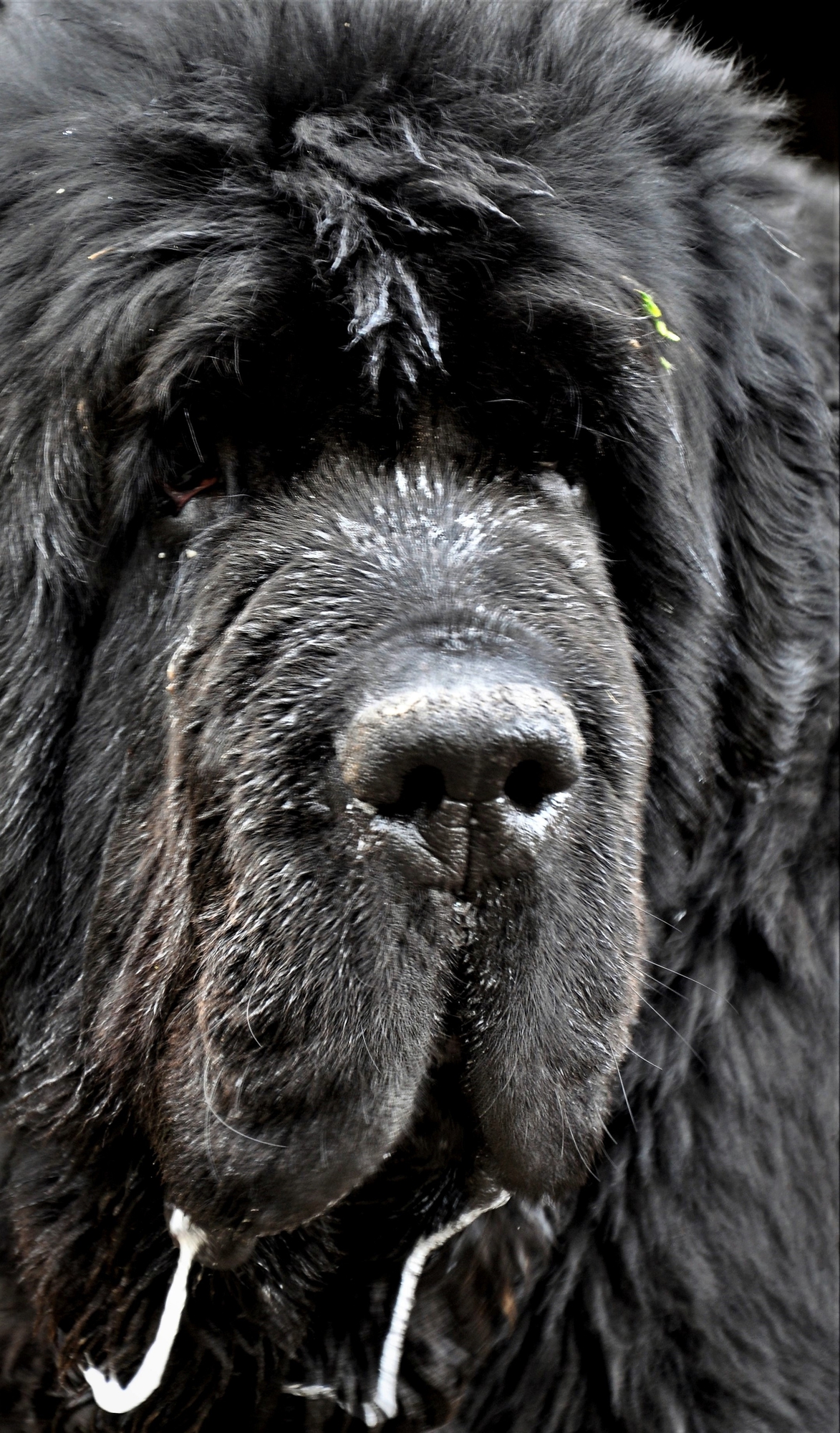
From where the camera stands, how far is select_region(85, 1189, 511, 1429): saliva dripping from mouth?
2.04 meters

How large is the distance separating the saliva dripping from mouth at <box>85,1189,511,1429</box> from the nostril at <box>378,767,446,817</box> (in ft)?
2.12

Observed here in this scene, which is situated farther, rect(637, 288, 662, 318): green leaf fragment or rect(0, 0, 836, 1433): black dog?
rect(637, 288, 662, 318): green leaf fragment

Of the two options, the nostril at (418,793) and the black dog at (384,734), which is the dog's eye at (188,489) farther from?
the nostril at (418,793)

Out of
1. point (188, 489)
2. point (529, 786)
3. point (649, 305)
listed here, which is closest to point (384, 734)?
point (529, 786)

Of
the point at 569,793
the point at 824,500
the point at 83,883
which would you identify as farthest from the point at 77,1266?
the point at 824,500

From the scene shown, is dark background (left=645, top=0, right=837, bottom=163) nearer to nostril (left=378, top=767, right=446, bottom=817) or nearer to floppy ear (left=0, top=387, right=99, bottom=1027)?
floppy ear (left=0, top=387, right=99, bottom=1027)

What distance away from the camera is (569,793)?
1833mm

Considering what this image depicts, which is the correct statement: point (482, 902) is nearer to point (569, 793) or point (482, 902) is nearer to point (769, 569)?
point (569, 793)

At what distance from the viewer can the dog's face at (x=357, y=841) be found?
1731mm

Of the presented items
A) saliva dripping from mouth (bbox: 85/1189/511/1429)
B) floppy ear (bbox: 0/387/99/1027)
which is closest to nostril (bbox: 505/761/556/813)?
saliva dripping from mouth (bbox: 85/1189/511/1429)

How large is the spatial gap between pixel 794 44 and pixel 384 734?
18.6 ft

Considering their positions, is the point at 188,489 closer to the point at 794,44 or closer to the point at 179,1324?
the point at 179,1324

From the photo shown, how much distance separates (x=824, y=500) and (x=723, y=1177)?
119cm

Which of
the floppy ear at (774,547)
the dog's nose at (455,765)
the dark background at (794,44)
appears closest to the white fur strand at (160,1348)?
the dog's nose at (455,765)
